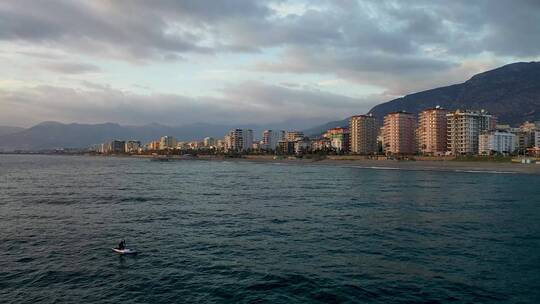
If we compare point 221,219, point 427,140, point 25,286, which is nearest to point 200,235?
point 221,219

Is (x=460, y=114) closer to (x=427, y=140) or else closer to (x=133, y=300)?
(x=427, y=140)

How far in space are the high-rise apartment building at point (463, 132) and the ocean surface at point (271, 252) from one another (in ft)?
424

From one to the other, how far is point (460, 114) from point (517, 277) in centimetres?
16135

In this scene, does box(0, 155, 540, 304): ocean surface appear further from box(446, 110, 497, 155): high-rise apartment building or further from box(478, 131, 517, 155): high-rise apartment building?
box(446, 110, 497, 155): high-rise apartment building

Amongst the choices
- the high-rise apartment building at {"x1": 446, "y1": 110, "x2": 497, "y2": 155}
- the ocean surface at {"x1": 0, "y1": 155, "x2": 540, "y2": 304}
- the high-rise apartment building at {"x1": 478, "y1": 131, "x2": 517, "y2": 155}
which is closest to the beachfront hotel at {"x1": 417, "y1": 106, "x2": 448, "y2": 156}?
the high-rise apartment building at {"x1": 446, "y1": 110, "x2": 497, "y2": 155}

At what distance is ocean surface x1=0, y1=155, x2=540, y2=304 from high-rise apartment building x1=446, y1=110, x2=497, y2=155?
424ft

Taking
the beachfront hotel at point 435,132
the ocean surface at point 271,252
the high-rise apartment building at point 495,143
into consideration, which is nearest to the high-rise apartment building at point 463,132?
the high-rise apartment building at point 495,143

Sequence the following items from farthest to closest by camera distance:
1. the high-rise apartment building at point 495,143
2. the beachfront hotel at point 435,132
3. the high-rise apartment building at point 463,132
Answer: the beachfront hotel at point 435,132, the high-rise apartment building at point 463,132, the high-rise apartment building at point 495,143

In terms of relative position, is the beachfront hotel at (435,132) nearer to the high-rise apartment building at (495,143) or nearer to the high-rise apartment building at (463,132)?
the high-rise apartment building at (463,132)

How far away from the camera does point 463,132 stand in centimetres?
16675

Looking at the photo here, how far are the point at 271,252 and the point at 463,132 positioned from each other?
159497 mm

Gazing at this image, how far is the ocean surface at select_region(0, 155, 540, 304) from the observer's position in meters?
19.2

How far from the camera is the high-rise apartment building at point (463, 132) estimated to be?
546ft

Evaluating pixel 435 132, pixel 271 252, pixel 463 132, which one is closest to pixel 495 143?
pixel 463 132
